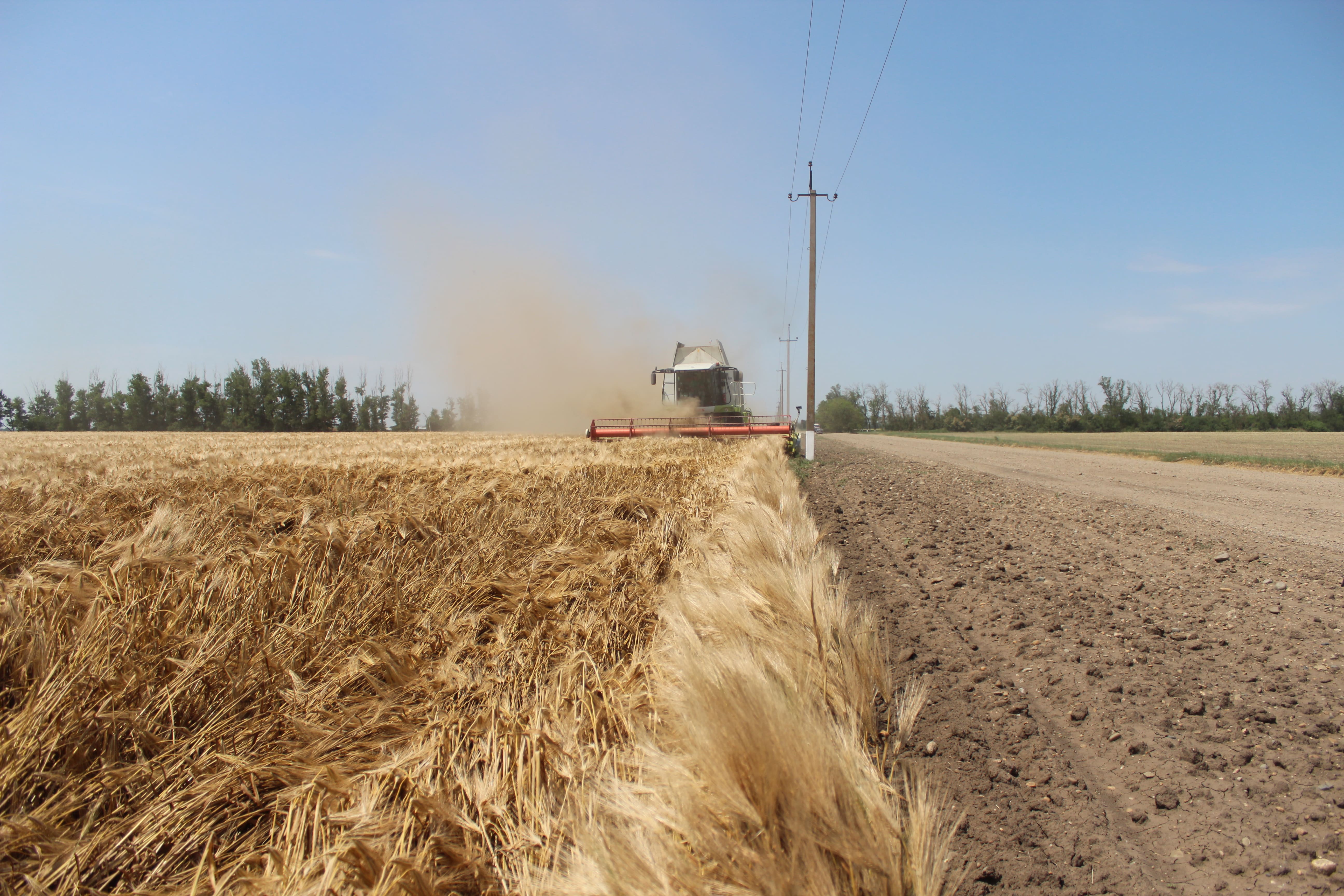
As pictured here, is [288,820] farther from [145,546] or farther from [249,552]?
[145,546]

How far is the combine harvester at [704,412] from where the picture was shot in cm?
1975

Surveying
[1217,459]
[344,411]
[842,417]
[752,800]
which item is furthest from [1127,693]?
[842,417]

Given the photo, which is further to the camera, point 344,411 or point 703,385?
point 344,411

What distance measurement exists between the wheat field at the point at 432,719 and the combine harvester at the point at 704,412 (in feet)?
49.5

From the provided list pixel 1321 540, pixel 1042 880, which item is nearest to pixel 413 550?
pixel 1042 880

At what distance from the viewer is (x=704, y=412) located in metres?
23.3

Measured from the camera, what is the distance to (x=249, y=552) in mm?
2877

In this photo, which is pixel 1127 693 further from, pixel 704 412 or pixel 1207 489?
pixel 704 412

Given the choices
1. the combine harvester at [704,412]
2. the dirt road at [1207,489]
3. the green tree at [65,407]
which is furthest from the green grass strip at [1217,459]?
the green tree at [65,407]

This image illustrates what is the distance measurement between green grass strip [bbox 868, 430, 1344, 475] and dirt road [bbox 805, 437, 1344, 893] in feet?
45.2

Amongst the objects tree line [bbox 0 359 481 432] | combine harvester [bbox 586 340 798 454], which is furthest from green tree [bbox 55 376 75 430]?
combine harvester [bbox 586 340 798 454]

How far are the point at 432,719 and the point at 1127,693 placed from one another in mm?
2809

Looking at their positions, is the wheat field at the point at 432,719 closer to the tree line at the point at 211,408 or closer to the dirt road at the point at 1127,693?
the dirt road at the point at 1127,693

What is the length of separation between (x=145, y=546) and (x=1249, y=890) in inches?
160
